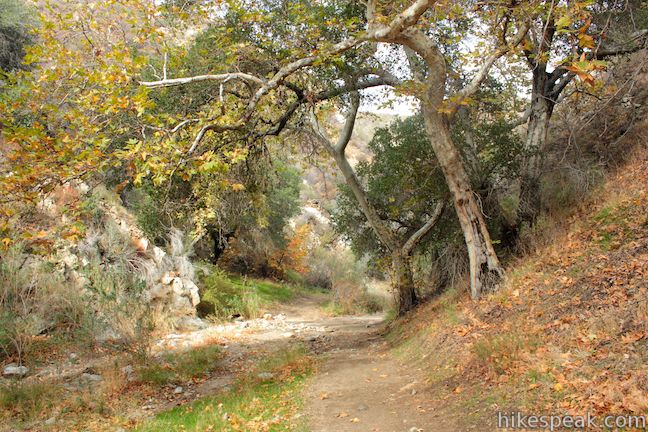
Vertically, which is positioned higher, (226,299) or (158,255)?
(158,255)

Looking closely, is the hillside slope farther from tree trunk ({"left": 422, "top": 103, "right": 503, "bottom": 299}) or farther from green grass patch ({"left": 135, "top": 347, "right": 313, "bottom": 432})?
green grass patch ({"left": 135, "top": 347, "right": 313, "bottom": 432})

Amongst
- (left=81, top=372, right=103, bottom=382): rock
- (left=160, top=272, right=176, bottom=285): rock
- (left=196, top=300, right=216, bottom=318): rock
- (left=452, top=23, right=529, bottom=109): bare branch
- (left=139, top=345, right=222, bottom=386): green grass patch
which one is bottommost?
(left=196, top=300, right=216, bottom=318): rock

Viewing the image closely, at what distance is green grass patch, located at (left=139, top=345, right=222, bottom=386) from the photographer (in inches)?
309

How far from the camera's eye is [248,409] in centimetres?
598

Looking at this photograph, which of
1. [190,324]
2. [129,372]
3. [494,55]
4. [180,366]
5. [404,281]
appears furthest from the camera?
[190,324]

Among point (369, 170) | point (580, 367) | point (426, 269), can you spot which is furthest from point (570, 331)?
point (426, 269)

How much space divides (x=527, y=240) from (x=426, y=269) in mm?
5004

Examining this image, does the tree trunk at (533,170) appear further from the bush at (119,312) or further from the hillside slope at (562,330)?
the bush at (119,312)

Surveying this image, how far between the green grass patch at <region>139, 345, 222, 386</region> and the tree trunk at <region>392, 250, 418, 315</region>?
4907 mm

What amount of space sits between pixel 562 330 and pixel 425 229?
20.1 ft

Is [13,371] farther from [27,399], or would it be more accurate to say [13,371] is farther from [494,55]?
[494,55]

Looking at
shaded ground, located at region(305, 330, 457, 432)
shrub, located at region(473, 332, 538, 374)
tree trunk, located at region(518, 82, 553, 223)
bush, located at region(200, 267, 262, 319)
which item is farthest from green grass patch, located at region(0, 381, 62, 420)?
tree trunk, located at region(518, 82, 553, 223)

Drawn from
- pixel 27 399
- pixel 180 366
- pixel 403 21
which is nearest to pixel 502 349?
pixel 403 21

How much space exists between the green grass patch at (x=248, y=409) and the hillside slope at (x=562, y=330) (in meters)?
1.88
